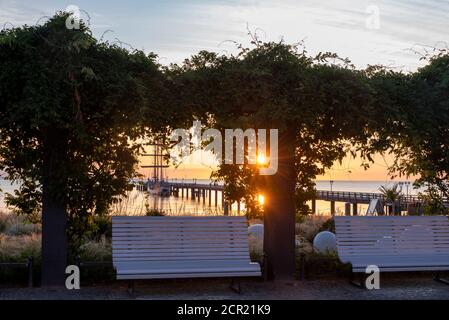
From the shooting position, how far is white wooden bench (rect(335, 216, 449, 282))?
26.2 feet

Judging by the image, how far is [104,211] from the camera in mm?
7949

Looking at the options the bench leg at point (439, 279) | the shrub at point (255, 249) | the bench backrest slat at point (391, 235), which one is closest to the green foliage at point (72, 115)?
the shrub at point (255, 249)

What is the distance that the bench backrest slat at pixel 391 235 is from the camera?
26.6 feet

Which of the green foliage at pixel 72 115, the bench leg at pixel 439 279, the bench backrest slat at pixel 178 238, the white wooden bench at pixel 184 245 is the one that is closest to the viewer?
the green foliage at pixel 72 115

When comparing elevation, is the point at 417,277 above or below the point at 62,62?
below

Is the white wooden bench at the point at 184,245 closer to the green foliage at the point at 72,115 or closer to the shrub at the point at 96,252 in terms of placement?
the green foliage at the point at 72,115

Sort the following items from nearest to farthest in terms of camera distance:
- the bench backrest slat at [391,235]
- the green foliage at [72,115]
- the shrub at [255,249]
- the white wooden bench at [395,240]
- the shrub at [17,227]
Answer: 1. the green foliage at [72,115]
2. the white wooden bench at [395,240]
3. the bench backrest slat at [391,235]
4. the shrub at [255,249]
5. the shrub at [17,227]

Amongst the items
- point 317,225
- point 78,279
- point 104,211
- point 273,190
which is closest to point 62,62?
point 104,211

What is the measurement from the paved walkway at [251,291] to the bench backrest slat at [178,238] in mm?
385
